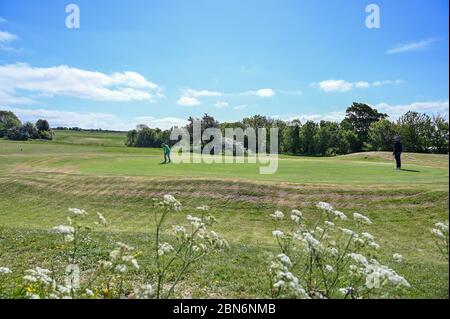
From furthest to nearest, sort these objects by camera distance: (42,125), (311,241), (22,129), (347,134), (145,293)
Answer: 1. (42,125)
2. (22,129)
3. (347,134)
4. (311,241)
5. (145,293)

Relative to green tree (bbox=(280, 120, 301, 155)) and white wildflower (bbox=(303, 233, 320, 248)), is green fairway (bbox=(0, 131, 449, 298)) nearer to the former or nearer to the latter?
white wildflower (bbox=(303, 233, 320, 248))

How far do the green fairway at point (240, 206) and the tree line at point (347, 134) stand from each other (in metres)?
34.5

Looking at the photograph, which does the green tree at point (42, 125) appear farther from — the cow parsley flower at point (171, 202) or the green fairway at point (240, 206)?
the cow parsley flower at point (171, 202)

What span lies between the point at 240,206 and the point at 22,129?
283ft

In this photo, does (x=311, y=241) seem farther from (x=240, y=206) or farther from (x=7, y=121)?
(x=7, y=121)

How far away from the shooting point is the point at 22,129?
88125 millimetres

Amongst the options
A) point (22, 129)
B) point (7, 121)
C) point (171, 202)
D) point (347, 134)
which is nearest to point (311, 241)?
point (171, 202)

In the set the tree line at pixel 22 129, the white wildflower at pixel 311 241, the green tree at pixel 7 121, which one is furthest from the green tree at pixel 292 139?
the white wildflower at pixel 311 241

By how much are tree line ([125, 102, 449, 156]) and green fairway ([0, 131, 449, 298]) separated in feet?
113

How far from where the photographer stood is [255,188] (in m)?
19.9

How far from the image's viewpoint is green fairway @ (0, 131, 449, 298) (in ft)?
28.2
